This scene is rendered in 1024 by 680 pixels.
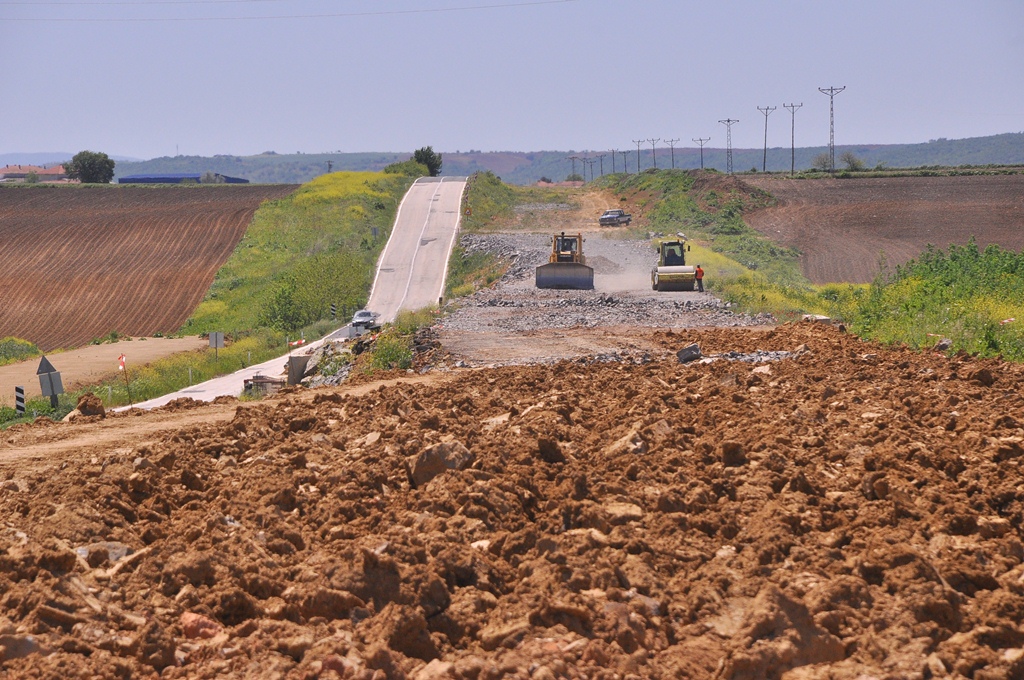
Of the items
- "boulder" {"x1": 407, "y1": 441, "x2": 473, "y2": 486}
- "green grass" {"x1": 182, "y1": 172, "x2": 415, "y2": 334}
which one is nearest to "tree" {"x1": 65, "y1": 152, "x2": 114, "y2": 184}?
"green grass" {"x1": 182, "y1": 172, "x2": 415, "y2": 334}

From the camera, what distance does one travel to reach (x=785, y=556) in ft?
25.7

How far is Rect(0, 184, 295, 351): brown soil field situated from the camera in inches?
2234

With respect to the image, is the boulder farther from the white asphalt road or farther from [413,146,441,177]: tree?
[413,146,441,177]: tree

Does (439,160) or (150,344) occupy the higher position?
(439,160)

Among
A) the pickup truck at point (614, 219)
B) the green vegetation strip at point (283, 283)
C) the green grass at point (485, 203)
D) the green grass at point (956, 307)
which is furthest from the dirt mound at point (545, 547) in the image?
the pickup truck at point (614, 219)

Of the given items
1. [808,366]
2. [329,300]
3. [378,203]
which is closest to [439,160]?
[378,203]

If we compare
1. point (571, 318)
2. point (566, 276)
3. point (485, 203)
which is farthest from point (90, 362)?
point (485, 203)

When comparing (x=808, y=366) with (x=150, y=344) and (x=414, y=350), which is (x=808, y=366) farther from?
(x=150, y=344)

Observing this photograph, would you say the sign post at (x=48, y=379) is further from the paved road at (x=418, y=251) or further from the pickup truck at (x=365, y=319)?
the paved road at (x=418, y=251)

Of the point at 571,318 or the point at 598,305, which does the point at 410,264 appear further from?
the point at 571,318

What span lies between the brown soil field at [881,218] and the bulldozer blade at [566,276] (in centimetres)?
2162

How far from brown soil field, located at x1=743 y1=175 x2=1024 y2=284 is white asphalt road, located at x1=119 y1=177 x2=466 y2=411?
69.8 ft

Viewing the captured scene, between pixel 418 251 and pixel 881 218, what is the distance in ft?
118

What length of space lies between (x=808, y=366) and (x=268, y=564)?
11.0 m
